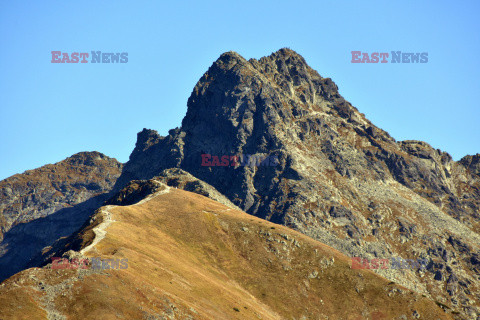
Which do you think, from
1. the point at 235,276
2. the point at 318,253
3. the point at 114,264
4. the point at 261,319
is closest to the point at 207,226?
the point at 235,276

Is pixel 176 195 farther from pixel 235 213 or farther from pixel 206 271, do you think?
pixel 206 271

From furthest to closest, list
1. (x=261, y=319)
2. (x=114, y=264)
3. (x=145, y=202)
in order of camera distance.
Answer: (x=145, y=202), (x=261, y=319), (x=114, y=264)

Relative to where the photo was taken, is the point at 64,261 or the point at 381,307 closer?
the point at 64,261

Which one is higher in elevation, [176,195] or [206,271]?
[176,195]

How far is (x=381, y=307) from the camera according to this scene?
5842 inches

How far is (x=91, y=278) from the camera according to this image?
91250 millimetres

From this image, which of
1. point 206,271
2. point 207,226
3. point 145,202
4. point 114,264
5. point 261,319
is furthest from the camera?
point 145,202

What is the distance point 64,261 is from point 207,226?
254 ft

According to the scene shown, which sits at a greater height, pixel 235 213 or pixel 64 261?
pixel 235 213

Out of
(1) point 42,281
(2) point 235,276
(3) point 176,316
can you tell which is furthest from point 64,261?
(2) point 235,276

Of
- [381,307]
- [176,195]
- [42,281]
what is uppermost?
[176,195]

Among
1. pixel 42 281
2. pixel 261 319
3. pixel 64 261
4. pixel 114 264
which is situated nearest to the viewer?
pixel 42 281

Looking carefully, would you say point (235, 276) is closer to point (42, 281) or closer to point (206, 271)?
point (206, 271)

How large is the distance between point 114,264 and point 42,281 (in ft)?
55.6
